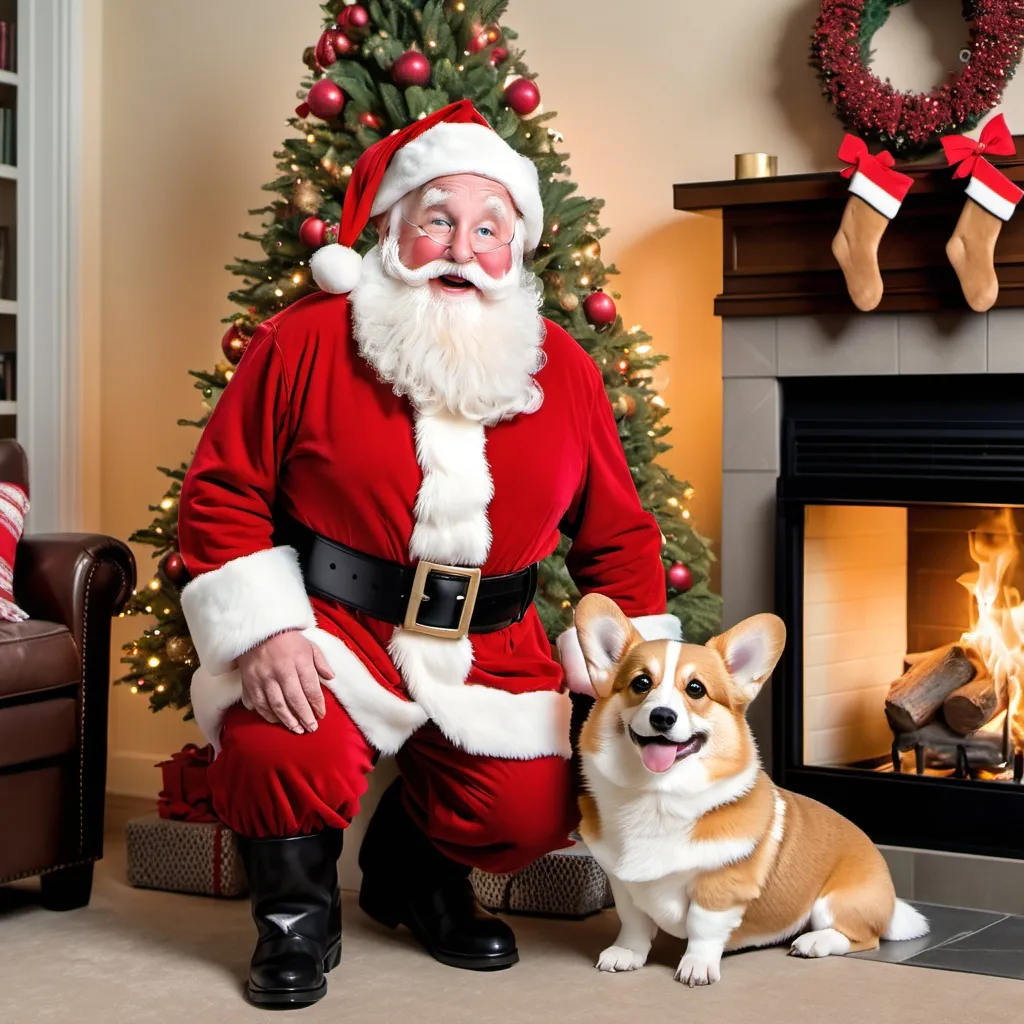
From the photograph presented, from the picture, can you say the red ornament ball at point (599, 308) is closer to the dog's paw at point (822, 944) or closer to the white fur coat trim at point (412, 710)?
the white fur coat trim at point (412, 710)

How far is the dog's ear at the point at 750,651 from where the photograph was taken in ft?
7.86

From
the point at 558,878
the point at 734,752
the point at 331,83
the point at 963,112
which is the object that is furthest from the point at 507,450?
the point at 963,112

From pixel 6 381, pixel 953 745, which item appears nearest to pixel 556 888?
pixel 953 745

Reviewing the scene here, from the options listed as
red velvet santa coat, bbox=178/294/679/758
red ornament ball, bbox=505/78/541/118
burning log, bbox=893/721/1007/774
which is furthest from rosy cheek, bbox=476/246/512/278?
burning log, bbox=893/721/1007/774

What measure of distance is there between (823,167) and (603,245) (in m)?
0.55

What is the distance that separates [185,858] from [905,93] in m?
2.19

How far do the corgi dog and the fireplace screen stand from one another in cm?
63

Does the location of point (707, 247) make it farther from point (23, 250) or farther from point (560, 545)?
point (23, 250)

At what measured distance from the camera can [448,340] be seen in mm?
2383

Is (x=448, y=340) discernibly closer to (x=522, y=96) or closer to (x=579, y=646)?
(x=579, y=646)

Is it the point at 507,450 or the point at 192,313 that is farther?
the point at 192,313

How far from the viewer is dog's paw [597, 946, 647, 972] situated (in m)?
2.43

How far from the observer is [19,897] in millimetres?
2902

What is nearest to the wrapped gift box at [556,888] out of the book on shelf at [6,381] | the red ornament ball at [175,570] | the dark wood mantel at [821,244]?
the red ornament ball at [175,570]
